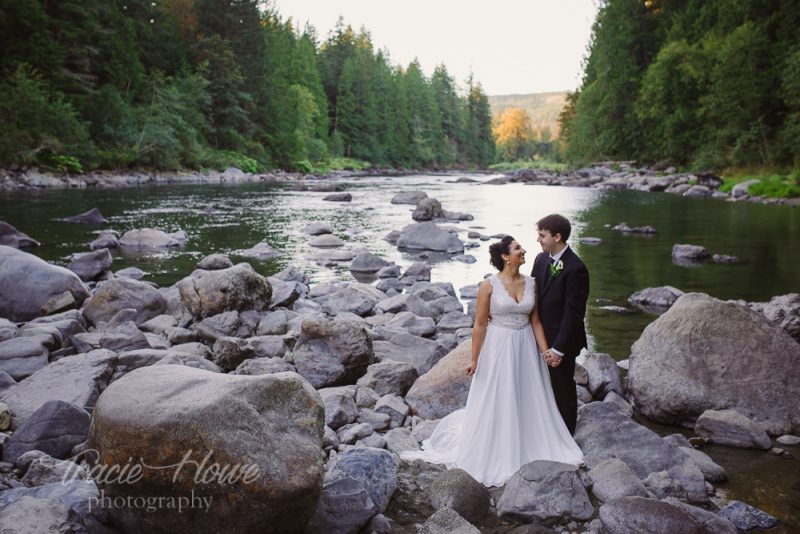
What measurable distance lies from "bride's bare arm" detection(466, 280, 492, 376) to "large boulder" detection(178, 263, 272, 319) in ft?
17.5

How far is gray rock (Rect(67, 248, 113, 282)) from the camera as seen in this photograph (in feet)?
43.9

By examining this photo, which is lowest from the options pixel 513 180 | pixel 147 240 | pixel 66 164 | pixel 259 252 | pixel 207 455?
pixel 259 252

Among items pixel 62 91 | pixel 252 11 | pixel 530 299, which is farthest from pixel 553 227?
pixel 252 11

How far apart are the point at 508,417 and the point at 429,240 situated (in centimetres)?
1397

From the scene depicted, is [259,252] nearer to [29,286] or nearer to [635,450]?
[29,286]

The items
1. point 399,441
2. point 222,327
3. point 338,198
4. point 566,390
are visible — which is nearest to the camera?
point 566,390

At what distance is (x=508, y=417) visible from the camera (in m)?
5.07

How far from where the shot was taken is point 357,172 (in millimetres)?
74125

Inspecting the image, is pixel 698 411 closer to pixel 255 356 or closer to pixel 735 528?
pixel 735 528

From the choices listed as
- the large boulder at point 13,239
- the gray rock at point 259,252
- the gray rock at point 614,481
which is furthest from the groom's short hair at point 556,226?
the large boulder at point 13,239

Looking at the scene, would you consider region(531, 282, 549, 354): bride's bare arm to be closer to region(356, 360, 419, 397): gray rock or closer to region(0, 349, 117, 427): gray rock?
region(356, 360, 419, 397): gray rock

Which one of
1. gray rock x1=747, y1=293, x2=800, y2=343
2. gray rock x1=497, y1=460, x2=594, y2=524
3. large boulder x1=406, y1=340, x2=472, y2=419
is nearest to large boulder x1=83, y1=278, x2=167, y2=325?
large boulder x1=406, y1=340, x2=472, y2=419

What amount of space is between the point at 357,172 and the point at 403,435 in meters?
69.8

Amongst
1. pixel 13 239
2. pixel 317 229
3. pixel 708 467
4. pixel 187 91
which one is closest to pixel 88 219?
pixel 13 239
